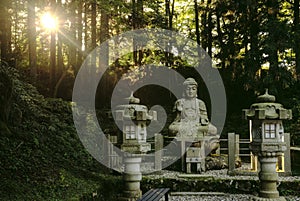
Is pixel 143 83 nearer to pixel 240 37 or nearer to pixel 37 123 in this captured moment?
pixel 240 37

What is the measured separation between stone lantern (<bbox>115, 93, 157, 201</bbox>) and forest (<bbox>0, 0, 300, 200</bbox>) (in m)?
0.50

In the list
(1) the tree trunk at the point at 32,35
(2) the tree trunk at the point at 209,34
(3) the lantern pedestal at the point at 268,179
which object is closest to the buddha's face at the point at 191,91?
(3) the lantern pedestal at the point at 268,179

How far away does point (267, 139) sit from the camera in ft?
21.6

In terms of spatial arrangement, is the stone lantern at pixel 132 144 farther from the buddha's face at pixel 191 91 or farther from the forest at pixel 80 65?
the buddha's face at pixel 191 91

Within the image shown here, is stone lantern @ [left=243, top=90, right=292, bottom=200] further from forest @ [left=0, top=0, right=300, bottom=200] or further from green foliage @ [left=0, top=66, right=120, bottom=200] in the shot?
green foliage @ [left=0, top=66, right=120, bottom=200]

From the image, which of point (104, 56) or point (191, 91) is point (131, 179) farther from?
point (104, 56)

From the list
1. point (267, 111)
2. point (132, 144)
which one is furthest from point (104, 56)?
point (267, 111)

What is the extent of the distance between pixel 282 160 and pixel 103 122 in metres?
7.64

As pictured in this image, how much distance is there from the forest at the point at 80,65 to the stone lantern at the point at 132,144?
0.50 m

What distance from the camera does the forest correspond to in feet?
19.7

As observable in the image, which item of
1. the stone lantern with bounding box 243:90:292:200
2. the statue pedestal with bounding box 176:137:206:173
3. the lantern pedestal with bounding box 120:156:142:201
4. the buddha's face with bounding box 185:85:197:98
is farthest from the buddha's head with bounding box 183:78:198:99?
the lantern pedestal with bounding box 120:156:142:201

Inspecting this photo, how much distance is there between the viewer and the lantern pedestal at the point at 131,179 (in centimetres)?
682

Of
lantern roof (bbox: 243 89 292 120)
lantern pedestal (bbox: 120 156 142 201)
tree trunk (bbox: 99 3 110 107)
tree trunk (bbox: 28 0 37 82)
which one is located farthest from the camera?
tree trunk (bbox: 99 3 110 107)

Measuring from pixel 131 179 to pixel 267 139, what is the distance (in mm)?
2853
